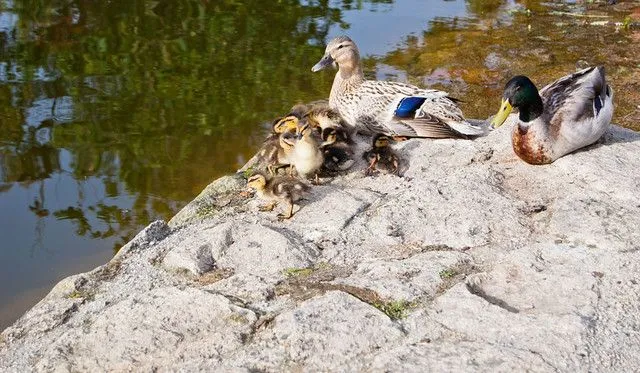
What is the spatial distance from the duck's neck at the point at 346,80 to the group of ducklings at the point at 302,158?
1.99ft

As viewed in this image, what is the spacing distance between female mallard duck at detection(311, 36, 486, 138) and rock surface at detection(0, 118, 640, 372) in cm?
73

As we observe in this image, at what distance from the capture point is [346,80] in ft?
22.0

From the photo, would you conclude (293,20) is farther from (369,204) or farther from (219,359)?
(219,359)

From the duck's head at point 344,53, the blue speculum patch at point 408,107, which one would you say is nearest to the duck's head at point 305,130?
the blue speculum patch at point 408,107

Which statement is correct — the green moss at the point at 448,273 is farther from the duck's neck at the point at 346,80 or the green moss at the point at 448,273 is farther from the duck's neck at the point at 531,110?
the duck's neck at the point at 346,80

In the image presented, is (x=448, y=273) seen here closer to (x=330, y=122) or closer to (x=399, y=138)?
(x=399, y=138)

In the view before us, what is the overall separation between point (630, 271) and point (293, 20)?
9034 millimetres

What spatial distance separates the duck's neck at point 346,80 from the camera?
6.58m

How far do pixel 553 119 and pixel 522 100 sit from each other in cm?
24

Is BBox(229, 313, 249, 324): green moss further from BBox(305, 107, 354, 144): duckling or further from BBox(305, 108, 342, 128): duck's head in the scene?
BBox(305, 108, 342, 128): duck's head

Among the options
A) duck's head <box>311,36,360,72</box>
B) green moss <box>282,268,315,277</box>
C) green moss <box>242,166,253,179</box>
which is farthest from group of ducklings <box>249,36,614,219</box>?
green moss <box>282,268,315,277</box>

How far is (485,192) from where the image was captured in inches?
183

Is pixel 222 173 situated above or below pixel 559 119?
below

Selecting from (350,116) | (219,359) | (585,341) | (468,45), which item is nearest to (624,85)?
(468,45)
